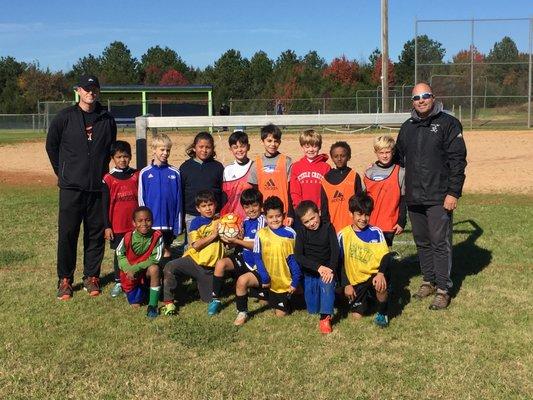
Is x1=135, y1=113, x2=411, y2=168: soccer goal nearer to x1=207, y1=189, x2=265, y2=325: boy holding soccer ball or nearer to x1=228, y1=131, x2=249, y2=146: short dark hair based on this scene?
x1=228, y1=131, x2=249, y2=146: short dark hair

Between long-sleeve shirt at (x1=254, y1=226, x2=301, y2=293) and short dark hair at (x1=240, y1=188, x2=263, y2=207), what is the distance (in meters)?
0.31

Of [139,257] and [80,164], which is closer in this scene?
[139,257]

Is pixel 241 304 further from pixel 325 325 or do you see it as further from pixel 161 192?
pixel 161 192

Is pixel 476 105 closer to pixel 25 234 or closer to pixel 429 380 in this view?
pixel 25 234

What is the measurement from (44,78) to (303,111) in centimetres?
3582

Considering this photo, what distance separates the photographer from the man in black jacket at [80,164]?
18.4 ft

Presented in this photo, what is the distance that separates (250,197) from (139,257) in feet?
3.94

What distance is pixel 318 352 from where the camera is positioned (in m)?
4.41

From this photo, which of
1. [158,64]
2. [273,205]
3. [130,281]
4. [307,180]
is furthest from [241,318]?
[158,64]

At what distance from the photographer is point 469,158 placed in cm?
1814

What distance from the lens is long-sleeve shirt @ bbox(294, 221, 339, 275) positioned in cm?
502

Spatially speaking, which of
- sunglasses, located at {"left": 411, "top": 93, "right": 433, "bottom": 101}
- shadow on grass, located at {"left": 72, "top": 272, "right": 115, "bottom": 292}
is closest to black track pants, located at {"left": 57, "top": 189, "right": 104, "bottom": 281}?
shadow on grass, located at {"left": 72, "top": 272, "right": 115, "bottom": 292}

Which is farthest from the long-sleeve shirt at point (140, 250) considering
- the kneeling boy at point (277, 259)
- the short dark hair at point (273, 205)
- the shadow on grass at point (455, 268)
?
the shadow on grass at point (455, 268)

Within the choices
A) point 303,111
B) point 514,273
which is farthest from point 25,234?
point 303,111
